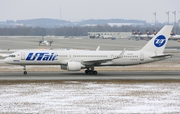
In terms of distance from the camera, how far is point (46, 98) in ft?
105

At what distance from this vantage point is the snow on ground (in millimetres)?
27828

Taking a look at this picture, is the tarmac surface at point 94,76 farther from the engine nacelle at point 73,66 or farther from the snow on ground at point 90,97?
the snow on ground at point 90,97

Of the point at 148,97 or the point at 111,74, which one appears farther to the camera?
the point at 111,74

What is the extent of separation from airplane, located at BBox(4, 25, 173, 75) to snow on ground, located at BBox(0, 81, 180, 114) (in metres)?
7.39

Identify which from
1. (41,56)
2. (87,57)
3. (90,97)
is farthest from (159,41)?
(90,97)

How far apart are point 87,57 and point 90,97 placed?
1595 centimetres

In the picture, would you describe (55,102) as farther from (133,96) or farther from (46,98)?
(133,96)

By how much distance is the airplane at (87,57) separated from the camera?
4697 cm

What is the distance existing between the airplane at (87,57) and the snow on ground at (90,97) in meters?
7.39

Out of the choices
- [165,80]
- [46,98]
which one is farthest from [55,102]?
[165,80]

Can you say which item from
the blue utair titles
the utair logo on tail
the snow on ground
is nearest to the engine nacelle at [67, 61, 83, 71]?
the blue utair titles

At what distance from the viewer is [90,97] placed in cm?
3234

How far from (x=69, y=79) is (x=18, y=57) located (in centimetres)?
769

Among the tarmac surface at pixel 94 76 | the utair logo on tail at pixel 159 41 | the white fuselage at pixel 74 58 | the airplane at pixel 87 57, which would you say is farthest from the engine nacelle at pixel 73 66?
the utair logo on tail at pixel 159 41
